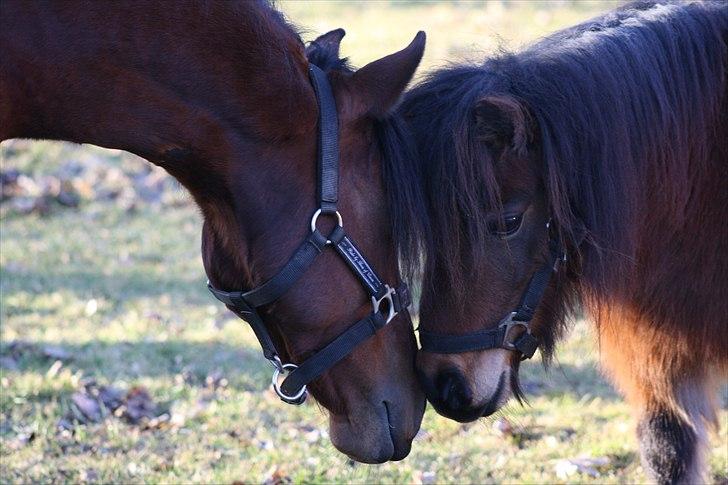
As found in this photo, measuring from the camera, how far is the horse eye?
2.91 metres

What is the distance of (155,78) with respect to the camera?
7.96 ft

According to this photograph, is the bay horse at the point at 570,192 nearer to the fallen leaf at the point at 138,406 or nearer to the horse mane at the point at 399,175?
the horse mane at the point at 399,175

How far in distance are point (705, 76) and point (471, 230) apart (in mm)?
1006

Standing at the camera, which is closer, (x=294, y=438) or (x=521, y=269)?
(x=521, y=269)

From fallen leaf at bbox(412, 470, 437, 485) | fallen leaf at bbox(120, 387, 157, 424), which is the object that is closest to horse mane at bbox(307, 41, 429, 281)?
fallen leaf at bbox(412, 470, 437, 485)

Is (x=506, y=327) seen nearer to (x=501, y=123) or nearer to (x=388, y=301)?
(x=388, y=301)

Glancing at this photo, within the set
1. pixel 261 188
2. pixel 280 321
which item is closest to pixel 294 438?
pixel 280 321

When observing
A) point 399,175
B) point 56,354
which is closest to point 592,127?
point 399,175

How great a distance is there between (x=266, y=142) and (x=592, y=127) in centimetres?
107

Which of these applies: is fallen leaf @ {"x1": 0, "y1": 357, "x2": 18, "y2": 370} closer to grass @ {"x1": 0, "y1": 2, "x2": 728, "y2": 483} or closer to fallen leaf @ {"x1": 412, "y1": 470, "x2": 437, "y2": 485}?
grass @ {"x1": 0, "y1": 2, "x2": 728, "y2": 483}

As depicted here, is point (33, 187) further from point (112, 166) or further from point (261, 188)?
point (261, 188)

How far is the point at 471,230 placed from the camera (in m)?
2.87

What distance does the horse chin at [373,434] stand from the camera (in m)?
2.86

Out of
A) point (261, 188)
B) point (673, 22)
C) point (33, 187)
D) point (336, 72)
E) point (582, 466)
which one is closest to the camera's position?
point (261, 188)
